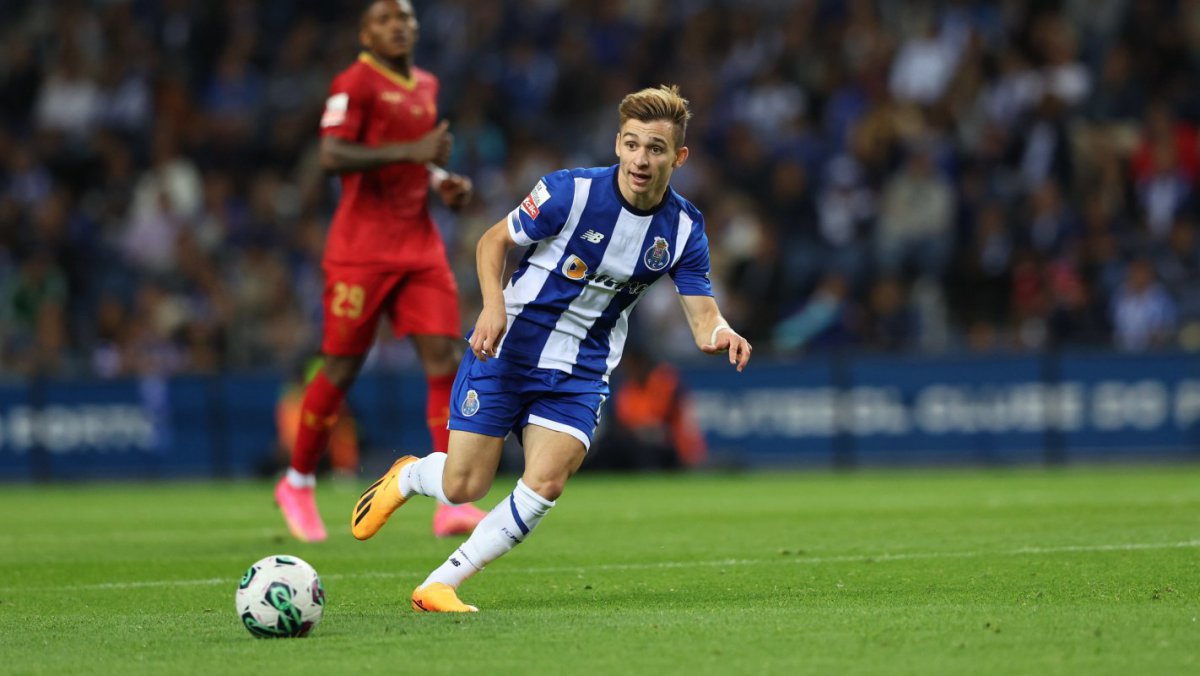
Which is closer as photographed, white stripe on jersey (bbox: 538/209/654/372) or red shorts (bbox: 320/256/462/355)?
white stripe on jersey (bbox: 538/209/654/372)

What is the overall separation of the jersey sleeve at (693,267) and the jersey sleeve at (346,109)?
9.85 ft

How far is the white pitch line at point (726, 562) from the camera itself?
7.79 m

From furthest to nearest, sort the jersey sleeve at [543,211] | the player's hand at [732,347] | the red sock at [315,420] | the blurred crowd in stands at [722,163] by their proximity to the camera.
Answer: the blurred crowd in stands at [722,163], the red sock at [315,420], the jersey sleeve at [543,211], the player's hand at [732,347]

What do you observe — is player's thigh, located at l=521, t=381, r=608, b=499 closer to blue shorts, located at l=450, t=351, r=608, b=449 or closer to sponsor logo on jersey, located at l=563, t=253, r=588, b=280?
blue shorts, located at l=450, t=351, r=608, b=449

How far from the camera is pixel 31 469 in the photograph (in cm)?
1836

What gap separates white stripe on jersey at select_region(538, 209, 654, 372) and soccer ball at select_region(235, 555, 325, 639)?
1500 mm

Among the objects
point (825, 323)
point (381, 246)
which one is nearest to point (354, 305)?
point (381, 246)

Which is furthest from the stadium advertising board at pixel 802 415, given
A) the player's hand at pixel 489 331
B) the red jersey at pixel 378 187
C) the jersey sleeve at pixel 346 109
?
the player's hand at pixel 489 331

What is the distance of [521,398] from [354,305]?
2.63 metres

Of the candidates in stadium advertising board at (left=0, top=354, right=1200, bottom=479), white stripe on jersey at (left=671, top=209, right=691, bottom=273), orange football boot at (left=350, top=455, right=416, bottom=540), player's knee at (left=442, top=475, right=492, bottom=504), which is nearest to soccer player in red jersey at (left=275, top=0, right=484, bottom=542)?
orange football boot at (left=350, top=455, right=416, bottom=540)

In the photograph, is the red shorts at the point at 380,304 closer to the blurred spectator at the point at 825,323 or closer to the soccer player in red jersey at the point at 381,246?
the soccer player in red jersey at the point at 381,246

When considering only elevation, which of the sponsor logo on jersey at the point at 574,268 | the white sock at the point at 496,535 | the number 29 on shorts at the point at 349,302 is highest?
the sponsor logo on jersey at the point at 574,268

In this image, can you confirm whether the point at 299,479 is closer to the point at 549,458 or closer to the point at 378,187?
the point at 378,187

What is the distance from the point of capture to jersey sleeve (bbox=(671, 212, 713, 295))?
23.1 feet
